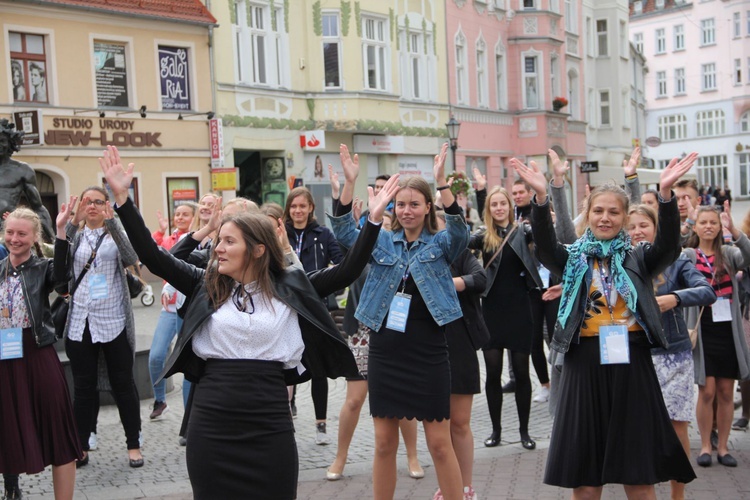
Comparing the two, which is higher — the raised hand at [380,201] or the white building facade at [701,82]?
the white building facade at [701,82]

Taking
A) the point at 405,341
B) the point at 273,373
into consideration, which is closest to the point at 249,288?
the point at 273,373

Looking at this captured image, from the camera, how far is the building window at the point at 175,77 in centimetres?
2484

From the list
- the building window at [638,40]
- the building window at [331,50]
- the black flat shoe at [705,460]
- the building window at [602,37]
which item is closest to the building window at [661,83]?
the building window at [638,40]

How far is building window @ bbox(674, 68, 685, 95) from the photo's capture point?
75.4m

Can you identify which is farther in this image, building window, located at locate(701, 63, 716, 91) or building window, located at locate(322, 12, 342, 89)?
building window, located at locate(701, 63, 716, 91)

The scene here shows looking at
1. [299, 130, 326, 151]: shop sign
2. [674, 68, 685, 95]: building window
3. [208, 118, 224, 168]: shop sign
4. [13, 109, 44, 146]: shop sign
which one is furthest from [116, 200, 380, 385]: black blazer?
[674, 68, 685, 95]: building window

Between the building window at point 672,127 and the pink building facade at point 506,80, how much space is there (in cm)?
3872

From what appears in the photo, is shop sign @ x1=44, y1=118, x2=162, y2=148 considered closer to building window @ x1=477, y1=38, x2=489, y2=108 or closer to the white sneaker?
building window @ x1=477, y1=38, x2=489, y2=108

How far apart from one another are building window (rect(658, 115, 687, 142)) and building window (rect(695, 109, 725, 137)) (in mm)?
1220

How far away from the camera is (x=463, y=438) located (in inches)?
232

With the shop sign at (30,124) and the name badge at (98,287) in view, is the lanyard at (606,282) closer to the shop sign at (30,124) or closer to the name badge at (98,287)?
the name badge at (98,287)

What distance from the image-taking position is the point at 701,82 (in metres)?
74.3

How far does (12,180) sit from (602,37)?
1683 inches

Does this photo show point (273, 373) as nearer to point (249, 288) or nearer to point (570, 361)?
point (249, 288)
